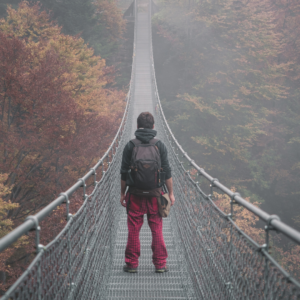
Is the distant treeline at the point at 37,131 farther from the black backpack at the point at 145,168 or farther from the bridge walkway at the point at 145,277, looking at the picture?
the black backpack at the point at 145,168

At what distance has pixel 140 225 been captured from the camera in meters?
1.99

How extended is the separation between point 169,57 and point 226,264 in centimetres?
2033

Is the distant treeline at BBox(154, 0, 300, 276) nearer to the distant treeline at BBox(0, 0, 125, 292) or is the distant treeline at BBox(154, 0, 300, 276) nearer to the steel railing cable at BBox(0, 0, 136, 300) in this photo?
the distant treeline at BBox(0, 0, 125, 292)

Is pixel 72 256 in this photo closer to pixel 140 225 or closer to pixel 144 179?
pixel 144 179

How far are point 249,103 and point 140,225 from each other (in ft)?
49.7

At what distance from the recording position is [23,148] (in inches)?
276

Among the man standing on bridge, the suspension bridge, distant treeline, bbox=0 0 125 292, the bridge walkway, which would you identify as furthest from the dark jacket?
distant treeline, bbox=0 0 125 292

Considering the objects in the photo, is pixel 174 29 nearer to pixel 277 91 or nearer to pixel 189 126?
pixel 189 126

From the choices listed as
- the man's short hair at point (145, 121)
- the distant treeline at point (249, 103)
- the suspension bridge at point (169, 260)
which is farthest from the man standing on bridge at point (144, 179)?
the distant treeline at point (249, 103)

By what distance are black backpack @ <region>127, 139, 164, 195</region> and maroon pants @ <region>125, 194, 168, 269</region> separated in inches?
4.7

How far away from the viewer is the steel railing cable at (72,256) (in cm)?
82

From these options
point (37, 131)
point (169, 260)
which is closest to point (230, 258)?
point (169, 260)

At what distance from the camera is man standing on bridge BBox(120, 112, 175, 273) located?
1789 millimetres

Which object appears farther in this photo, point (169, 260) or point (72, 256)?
point (169, 260)
